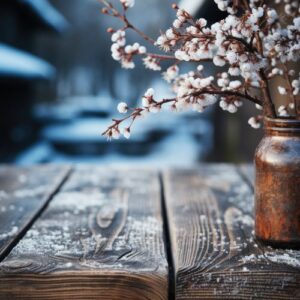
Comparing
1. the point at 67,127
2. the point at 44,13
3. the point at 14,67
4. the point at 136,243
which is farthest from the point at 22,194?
the point at 67,127

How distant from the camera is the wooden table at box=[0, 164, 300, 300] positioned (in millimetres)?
1017

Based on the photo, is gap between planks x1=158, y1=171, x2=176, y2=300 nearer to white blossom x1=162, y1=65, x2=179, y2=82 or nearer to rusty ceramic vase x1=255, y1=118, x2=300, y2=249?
Result: rusty ceramic vase x1=255, y1=118, x2=300, y2=249

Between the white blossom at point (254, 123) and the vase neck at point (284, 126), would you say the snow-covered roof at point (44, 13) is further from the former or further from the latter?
the vase neck at point (284, 126)

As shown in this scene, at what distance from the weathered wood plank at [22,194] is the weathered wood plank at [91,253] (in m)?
0.03

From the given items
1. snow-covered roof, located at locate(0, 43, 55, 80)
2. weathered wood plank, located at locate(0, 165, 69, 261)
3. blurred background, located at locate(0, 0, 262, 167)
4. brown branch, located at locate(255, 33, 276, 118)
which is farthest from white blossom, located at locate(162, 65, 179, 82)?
snow-covered roof, located at locate(0, 43, 55, 80)

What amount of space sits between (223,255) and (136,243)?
197 millimetres

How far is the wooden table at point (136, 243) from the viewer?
3.34ft

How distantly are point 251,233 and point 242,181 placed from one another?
683mm

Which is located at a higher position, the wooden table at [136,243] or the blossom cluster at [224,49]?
the blossom cluster at [224,49]

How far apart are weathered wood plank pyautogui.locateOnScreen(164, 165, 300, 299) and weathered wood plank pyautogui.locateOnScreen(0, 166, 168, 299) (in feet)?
0.16

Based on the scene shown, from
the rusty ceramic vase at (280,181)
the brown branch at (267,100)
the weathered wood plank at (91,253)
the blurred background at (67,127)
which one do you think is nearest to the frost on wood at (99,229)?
the weathered wood plank at (91,253)

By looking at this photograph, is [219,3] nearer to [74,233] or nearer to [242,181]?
[74,233]

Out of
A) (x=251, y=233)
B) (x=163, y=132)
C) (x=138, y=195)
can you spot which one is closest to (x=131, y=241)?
(x=251, y=233)

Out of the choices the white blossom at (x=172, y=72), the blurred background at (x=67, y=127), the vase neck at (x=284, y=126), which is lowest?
the vase neck at (x=284, y=126)
